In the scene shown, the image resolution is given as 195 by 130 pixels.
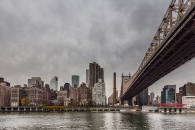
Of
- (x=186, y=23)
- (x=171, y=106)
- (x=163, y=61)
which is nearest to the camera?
(x=186, y=23)

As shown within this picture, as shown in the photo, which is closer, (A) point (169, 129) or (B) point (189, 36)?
(B) point (189, 36)

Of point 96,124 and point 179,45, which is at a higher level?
point 179,45

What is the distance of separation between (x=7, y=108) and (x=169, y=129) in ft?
552

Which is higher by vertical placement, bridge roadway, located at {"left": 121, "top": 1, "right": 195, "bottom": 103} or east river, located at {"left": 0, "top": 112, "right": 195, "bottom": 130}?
bridge roadway, located at {"left": 121, "top": 1, "right": 195, "bottom": 103}

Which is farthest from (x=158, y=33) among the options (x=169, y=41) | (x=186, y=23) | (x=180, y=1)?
(x=186, y=23)

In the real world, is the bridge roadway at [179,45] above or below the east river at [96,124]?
above

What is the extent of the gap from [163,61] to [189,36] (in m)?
17.8

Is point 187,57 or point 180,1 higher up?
point 180,1

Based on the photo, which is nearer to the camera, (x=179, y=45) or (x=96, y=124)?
(x=179, y=45)

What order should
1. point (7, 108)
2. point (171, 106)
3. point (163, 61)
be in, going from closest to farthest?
point (163, 61), point (171, 106), point (7, 108)

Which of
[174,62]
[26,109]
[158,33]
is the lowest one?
[26,109]

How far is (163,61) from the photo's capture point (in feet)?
172

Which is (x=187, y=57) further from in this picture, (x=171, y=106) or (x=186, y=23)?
(x=171, y=106)

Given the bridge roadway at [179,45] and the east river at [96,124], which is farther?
the east river at [96,124]
